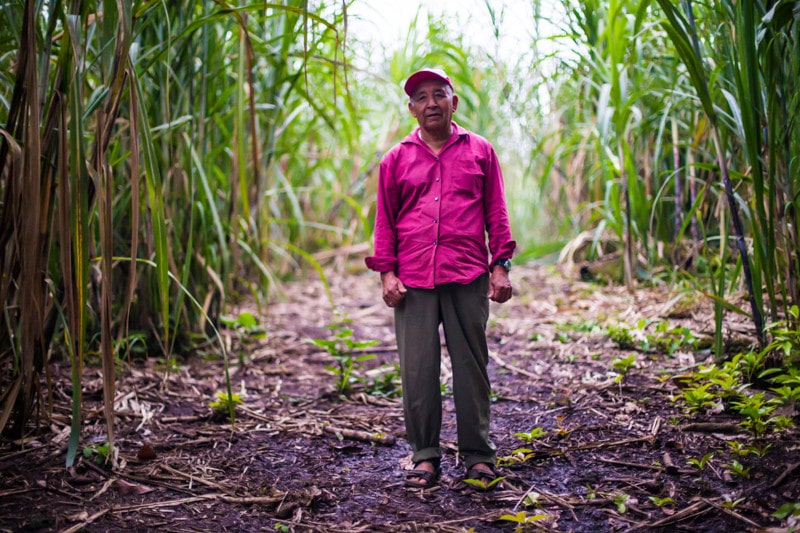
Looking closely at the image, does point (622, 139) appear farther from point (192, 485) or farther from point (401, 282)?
point (192, 485)

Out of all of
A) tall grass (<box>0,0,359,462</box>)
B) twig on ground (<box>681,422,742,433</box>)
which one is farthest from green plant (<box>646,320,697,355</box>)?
tall grass (<box>0,0,359,462</box>)

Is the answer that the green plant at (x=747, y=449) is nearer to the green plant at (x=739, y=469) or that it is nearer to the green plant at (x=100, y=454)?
the green plant at (x=739, y=469)

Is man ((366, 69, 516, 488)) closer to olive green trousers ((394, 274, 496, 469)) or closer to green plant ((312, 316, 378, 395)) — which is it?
olive green trousers ((394, 274, 496, 469))

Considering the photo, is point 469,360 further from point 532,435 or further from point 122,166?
point 122,166

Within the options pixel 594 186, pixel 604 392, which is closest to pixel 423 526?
pixel 604 392

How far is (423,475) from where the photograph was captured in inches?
63.0

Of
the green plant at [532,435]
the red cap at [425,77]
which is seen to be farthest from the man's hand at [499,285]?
the red cap at [425,77]

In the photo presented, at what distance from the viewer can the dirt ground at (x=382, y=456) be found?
1334 mm

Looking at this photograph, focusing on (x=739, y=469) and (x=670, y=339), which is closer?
(x=739, y=469)

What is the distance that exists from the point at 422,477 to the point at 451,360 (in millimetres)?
299

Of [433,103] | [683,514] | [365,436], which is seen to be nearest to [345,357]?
[365,436]

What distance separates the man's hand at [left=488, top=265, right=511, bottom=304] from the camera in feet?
5.33

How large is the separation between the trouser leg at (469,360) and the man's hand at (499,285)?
0.03 m

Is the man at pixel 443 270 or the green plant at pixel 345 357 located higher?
the man at pixel 443 270
